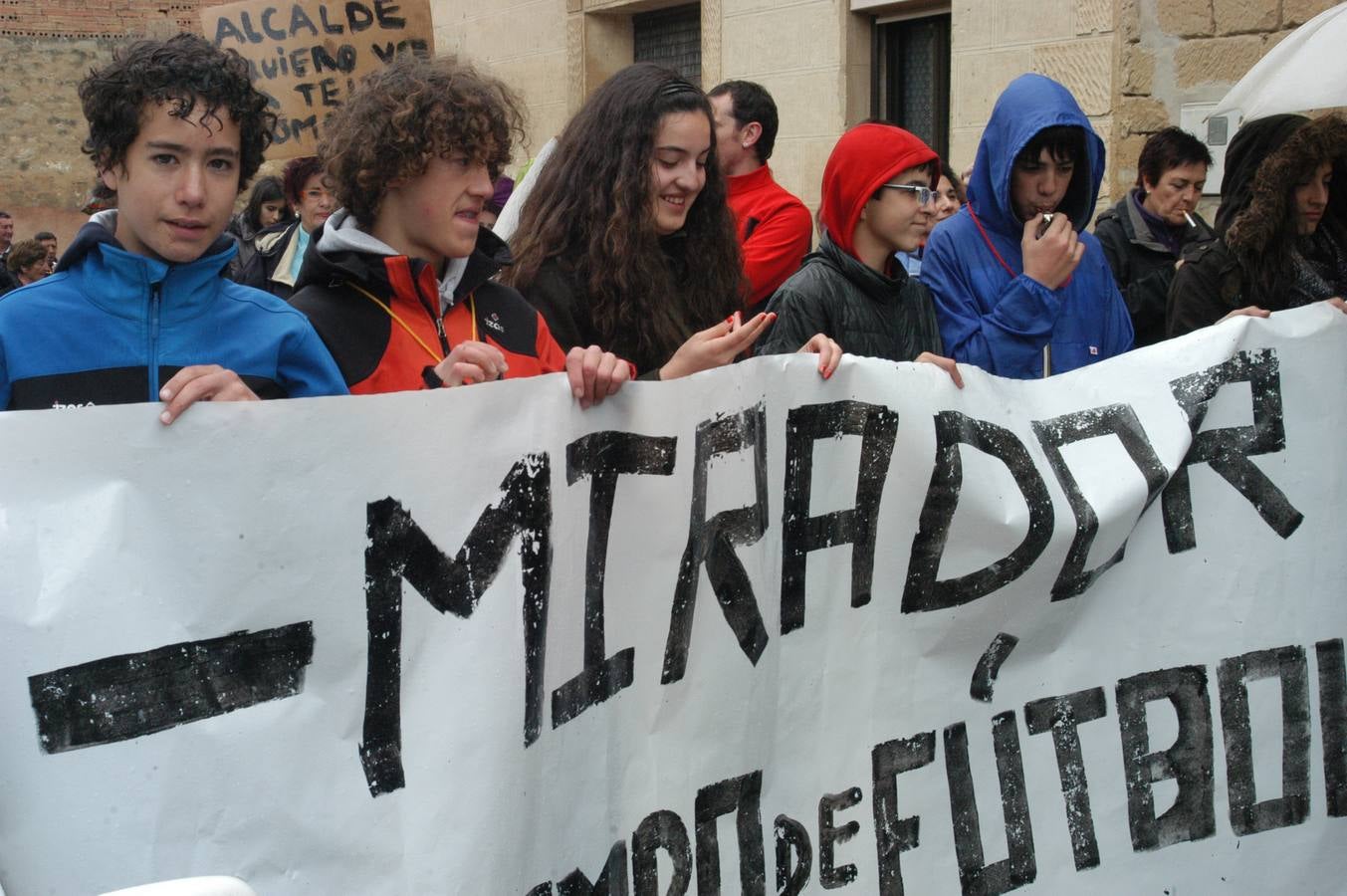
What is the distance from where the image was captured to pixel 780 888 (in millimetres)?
2611

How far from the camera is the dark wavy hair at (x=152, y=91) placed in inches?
88.5

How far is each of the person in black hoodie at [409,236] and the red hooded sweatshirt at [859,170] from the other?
107 cm

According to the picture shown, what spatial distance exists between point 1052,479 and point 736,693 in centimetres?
84

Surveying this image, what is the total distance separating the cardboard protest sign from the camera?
641 centimetres

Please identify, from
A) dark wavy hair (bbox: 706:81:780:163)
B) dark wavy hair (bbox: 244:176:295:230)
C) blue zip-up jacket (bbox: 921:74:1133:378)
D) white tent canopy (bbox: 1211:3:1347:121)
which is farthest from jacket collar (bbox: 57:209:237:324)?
dark wavy hair (bbox: 244:176:295:230)

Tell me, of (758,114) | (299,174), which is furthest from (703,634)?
(299,174)

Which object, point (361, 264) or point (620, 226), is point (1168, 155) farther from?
point (361, 264)

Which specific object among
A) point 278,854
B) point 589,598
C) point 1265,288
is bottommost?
point 278,854

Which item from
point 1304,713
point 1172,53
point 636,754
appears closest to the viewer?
point 636,754

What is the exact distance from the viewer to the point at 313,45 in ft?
21.2

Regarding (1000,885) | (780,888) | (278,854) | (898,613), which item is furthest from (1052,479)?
(278,854)

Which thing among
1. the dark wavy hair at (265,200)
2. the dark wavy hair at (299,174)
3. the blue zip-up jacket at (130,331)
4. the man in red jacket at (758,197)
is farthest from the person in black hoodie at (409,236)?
the dark wavy hair at (265,200)

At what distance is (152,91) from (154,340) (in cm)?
38

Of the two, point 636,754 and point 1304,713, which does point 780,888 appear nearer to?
point 636,754
